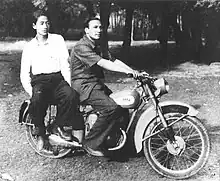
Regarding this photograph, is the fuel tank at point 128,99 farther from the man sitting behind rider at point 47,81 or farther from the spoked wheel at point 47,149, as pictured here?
the spoked wheel at point 47,149

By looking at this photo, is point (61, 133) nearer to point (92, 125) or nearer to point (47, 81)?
point (92, 125)

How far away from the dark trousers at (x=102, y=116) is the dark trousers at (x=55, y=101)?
0.21 meters

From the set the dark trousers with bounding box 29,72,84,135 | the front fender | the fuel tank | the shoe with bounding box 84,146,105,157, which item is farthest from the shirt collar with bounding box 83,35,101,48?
the shoe with bounding box 84,146,105,157

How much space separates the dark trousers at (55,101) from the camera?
169 inches

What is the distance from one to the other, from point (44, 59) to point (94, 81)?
2.46 ft

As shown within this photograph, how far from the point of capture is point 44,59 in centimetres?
461

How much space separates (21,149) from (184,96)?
453 centimetres

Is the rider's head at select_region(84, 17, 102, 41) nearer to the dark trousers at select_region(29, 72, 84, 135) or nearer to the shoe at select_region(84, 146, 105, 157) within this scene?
the dark trousers at select_region(29, 72, 84, 135)

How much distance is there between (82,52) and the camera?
425 cm

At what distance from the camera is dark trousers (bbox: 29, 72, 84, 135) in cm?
430

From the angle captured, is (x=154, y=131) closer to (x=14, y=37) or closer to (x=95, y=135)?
(x=95, y=135)

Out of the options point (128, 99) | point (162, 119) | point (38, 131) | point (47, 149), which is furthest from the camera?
point (47, 149)

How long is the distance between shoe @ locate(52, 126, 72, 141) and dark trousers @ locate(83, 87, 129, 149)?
0.34 meters

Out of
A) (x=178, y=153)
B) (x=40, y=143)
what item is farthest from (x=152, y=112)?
(x=40, y=143)
